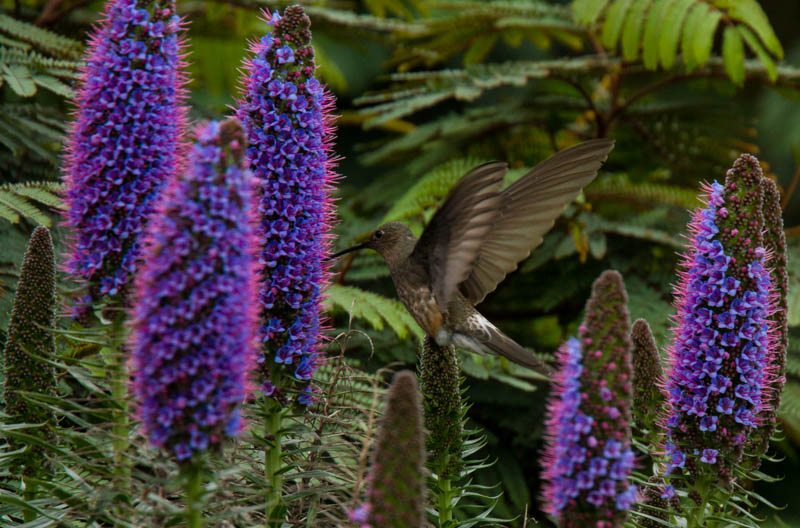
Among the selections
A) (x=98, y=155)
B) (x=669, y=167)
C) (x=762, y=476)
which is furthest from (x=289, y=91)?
(x=669, y=167)

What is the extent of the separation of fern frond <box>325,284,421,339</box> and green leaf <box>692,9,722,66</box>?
2487 mm

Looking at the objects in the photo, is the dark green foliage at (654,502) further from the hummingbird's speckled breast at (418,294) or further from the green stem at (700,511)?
the hummingbird's speckled breast at (418,294)

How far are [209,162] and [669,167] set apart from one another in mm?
5133

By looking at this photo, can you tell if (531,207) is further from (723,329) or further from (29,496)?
(29,496)

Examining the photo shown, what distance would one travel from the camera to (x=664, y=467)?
10.8ft

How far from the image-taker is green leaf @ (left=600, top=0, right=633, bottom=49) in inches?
230

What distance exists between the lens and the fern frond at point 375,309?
469cm

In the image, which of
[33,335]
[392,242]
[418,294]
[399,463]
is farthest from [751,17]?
[33,335]

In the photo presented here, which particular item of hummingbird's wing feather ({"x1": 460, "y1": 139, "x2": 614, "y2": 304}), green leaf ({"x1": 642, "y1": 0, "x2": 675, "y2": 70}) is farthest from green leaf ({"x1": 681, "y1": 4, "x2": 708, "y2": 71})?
hummingbird's wing feather ({"x1": 460, "y1": 139, "x2": 614, "y2": 304})

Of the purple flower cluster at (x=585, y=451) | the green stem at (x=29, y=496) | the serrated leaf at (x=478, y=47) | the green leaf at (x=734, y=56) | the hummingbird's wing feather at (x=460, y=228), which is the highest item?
the green leaf at (x=734, y=56)

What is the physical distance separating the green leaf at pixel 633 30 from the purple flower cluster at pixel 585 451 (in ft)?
13.2

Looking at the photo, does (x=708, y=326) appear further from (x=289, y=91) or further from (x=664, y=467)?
(x=289, y=91)

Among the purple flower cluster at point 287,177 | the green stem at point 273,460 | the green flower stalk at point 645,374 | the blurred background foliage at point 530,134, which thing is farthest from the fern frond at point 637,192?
the green stem at point 273,460

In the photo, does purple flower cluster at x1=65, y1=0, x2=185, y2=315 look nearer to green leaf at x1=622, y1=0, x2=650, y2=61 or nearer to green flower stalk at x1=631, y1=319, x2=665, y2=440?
green flower stalk at x1=631, y1=319, x2=665, y2=440
